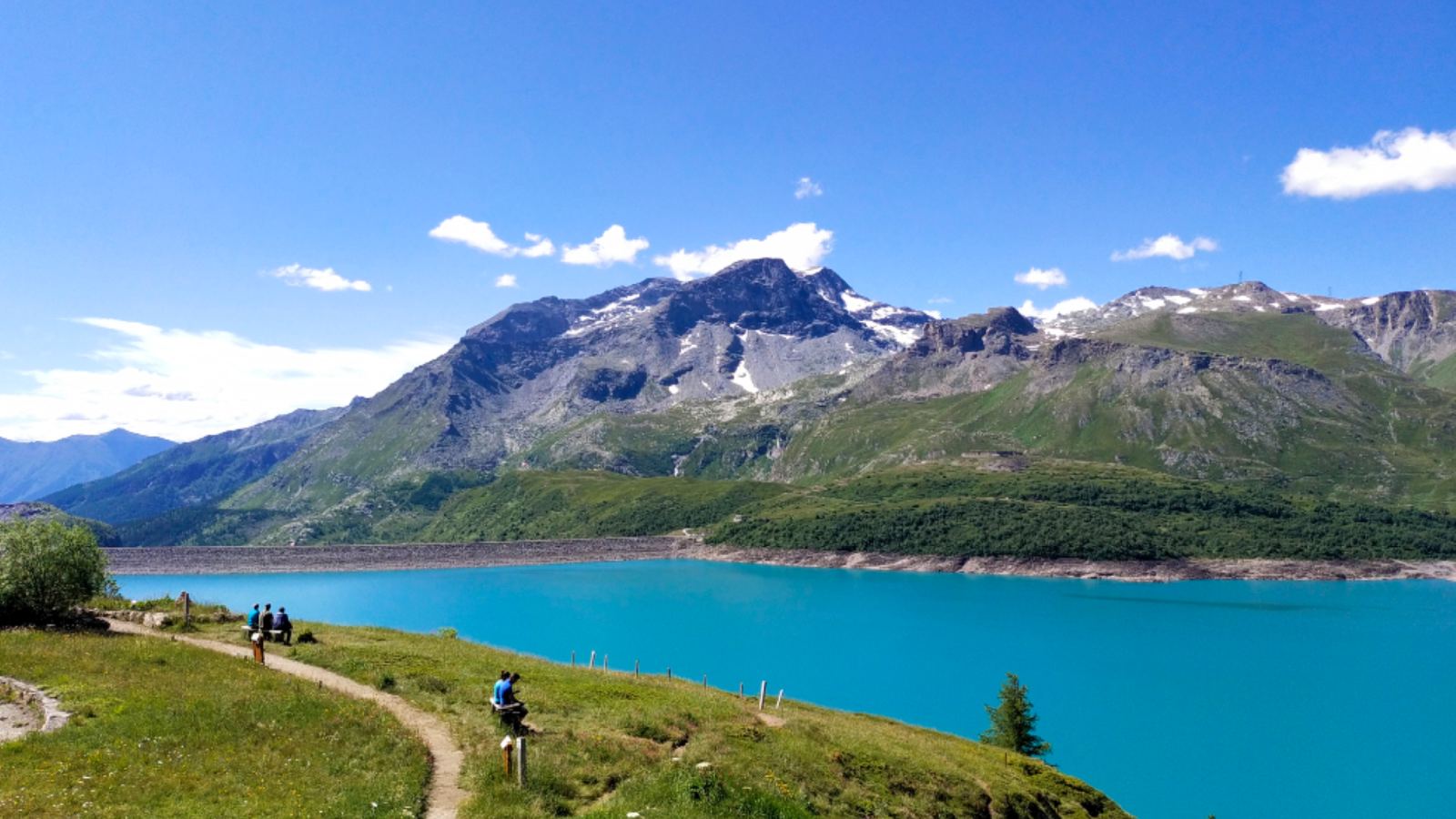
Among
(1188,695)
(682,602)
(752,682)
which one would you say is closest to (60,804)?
(752,682)

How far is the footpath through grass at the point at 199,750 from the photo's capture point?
1848cm

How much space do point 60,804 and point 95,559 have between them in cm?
2765

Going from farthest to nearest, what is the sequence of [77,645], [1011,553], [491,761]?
[1011,553], [77,645], [491,761]

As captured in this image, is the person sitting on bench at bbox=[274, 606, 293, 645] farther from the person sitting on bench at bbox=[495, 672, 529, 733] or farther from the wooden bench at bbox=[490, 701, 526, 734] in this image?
the person sitting on bench at bbox=[495, 672, 529, 733]

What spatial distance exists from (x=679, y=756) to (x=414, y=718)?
368 inches

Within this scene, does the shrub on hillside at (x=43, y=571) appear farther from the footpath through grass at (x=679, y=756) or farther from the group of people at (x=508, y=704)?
the group of people at (x=508, y=704)

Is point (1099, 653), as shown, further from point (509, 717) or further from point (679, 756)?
point (509, 717)

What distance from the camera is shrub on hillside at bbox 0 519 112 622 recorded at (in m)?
36.5

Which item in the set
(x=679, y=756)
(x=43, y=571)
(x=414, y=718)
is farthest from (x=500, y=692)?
(x=43, y=571)

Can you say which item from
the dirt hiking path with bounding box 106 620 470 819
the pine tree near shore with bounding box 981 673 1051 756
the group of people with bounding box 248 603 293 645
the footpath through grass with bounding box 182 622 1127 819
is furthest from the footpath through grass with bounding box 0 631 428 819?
the pine tree near shore with bounding box 981 673 1051 756

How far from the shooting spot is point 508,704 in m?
25.5

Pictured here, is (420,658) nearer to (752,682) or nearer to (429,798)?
(429,798)

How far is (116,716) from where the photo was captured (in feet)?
77.0

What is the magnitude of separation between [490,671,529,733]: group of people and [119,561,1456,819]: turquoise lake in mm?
50142
